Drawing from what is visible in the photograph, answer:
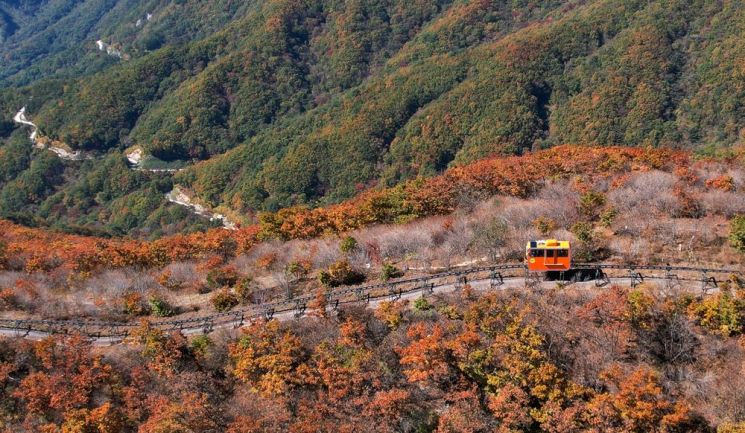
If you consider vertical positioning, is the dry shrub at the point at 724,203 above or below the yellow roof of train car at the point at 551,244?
below

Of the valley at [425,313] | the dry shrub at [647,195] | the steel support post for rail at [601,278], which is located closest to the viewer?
the valley at [425,313]

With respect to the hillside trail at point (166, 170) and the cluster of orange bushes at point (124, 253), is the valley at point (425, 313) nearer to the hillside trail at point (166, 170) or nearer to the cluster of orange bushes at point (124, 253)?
the cluster of orange bushes at point (124, 253)

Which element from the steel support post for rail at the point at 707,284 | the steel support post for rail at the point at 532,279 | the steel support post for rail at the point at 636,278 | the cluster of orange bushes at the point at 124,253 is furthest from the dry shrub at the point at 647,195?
the cluster of orange bushes at the point at 124,253

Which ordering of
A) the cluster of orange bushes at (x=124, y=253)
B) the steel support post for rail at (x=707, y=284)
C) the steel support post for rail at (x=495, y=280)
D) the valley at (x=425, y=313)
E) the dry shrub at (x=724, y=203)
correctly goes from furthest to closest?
the cluster of orange bushes at (x=124, y=253), the dry shrub at (x=724, y=203), the steel support post for rail at (x=495, y=280), the steel support post for rail at (x=707, y=284), the valley at (x=425, y=313)

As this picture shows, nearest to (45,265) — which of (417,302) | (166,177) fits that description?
(417,302)

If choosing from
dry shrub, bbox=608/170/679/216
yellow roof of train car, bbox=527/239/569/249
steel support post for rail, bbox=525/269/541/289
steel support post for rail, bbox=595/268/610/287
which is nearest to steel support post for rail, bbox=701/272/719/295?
steel support post for rail, bbox=595/268/610/287

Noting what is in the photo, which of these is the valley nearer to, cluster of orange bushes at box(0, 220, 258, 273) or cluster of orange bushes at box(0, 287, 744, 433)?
cluster of orange bushes at box(0, 287, 744, 433)
